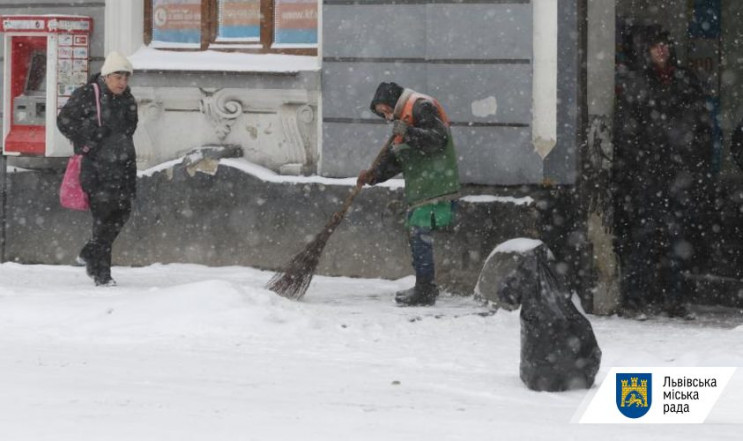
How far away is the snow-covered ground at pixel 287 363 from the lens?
6047mm

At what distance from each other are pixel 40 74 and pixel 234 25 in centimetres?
163

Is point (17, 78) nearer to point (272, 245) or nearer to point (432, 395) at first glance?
point (272, 245)

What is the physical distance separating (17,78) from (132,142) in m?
1.68

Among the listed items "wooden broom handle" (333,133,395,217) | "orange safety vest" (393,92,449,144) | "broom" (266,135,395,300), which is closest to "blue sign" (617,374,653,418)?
"orange safety vest" (393,92,449,144)

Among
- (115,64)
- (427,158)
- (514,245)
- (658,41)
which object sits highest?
(658,41)

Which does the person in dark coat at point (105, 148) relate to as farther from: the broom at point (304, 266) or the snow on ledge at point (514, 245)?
the snow on ledge at point (514, 245)

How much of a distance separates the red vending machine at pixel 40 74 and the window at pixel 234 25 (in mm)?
571

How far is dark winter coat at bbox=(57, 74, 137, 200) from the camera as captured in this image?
428 inches

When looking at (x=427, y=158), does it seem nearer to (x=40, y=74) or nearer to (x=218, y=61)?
(x=218, y=61)

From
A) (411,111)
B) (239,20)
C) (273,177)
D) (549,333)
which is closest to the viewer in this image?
(549,333)

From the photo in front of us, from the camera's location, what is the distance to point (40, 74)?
12.5m

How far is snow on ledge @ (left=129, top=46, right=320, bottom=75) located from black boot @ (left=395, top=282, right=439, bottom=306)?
2042 millimetres

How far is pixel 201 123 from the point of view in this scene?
12008 millimetres

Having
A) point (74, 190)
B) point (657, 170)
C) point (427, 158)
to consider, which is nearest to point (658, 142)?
point (657, 170)
